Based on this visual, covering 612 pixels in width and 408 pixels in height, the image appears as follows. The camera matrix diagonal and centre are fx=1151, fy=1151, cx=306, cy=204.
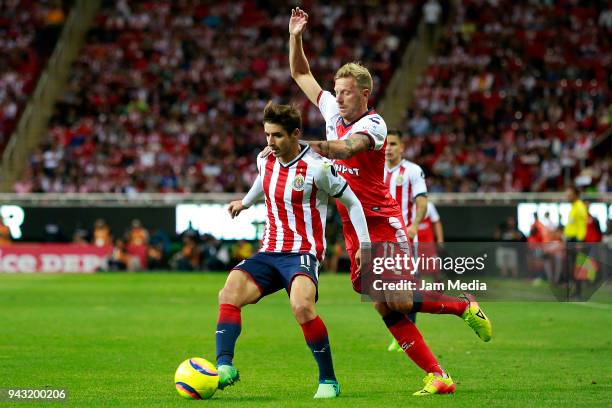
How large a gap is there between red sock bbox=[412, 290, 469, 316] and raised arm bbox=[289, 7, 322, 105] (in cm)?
179

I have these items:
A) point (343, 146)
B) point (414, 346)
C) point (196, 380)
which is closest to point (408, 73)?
point (414, 346)

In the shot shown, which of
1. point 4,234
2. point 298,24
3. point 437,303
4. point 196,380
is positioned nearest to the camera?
point 196,380

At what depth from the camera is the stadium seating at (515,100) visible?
3228cm

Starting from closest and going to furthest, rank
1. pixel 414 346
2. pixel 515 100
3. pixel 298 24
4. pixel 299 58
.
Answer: pixel 414 346, pixel 298 24, pixel 299 58, pixel 515 100

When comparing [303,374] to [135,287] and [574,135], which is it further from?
[574,135]

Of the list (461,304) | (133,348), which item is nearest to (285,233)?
(461,304)

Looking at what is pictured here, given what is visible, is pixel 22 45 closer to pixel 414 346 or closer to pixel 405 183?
pixel 405 183

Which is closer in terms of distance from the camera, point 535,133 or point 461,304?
point 461,304

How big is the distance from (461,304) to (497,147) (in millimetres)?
24958

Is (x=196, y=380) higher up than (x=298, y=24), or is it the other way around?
(x=298, y=24)

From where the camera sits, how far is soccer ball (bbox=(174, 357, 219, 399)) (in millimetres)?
8172

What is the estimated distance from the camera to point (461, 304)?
914 cm

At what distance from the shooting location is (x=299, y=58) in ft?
30.8

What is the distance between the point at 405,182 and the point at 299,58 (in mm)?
4238
